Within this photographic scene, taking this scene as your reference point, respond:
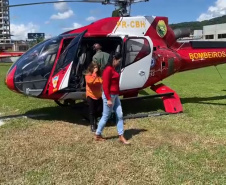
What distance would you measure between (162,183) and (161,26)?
204 inches

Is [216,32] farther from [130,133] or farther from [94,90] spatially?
[94,90]

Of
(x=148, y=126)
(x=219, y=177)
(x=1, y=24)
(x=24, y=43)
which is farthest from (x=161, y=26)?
(x=1, y=24)

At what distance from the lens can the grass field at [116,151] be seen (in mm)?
4023

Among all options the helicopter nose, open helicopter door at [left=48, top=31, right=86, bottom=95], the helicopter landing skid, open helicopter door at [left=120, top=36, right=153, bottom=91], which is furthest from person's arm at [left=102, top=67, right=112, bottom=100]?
the helicopter landing skid

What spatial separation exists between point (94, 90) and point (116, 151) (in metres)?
1.44

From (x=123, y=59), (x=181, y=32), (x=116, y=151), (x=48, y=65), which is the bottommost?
(x=116, y=151)

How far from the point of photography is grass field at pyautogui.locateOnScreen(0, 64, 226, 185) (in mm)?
4023

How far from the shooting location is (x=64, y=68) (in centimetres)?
638

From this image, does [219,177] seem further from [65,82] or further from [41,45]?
[41,45]

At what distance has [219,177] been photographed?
3977mm

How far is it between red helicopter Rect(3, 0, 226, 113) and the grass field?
746 mm

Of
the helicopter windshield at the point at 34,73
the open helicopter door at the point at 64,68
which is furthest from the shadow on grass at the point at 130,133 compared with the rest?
the helicopter windshield at the point at 34,73

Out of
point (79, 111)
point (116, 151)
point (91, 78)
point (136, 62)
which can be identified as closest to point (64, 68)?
point (91, 78)

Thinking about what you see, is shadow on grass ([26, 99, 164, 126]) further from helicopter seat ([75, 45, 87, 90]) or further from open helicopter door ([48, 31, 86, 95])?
open helicopter door ([48, 31, 86, 95])
